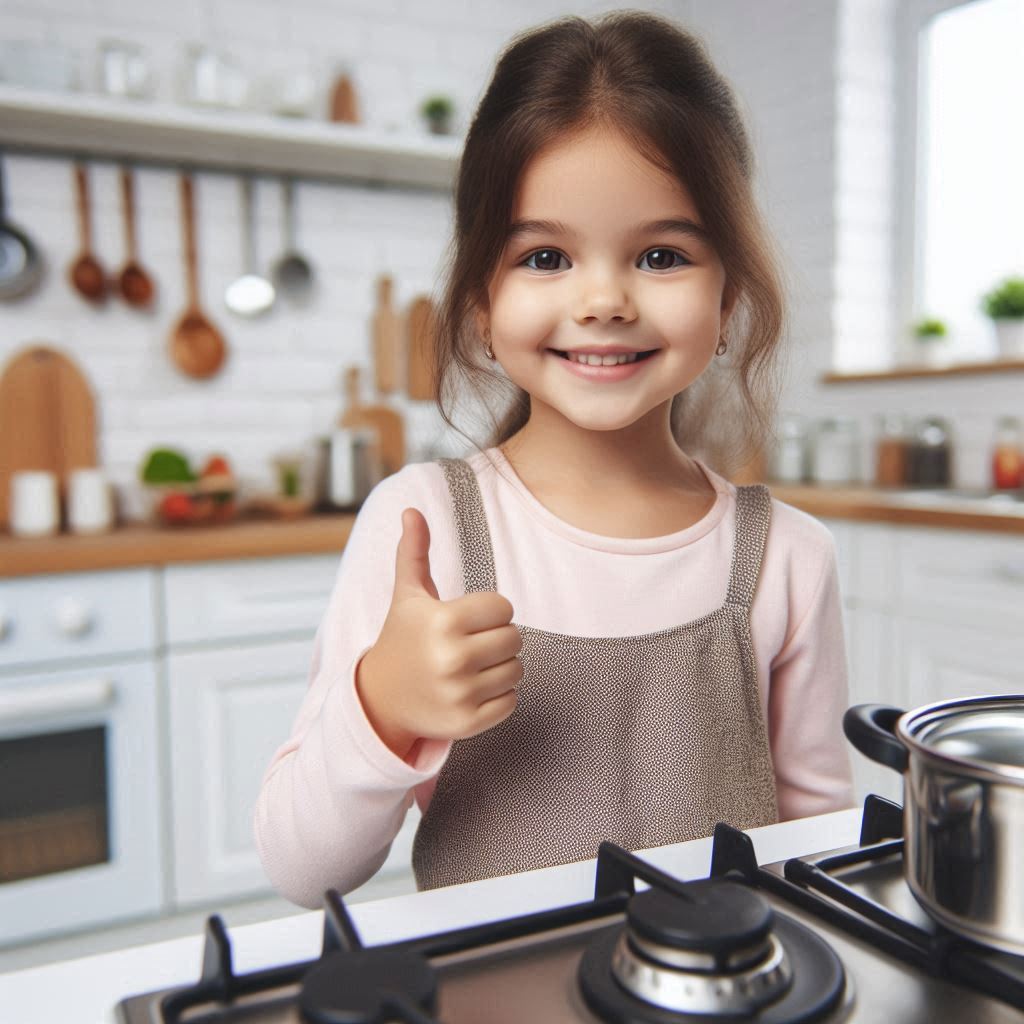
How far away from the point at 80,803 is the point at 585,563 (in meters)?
1.40

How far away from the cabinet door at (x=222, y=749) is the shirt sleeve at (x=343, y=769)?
3.80ft

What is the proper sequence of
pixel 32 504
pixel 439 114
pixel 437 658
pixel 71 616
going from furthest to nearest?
pixel 439 114, pixel 32 504, pixel 71 616, pixel 437 658

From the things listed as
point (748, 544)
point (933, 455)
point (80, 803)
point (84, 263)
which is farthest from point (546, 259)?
point (933, 455)

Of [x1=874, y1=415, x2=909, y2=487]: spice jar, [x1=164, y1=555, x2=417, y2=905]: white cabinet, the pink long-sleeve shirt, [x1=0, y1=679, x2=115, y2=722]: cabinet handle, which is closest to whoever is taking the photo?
the pink long-sleeve shirt

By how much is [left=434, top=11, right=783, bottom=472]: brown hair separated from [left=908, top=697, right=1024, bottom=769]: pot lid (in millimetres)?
392

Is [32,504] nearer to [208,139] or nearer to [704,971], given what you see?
[208,139]

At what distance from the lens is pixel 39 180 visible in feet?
7.31

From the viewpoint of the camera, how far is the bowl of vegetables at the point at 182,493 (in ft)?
6.78

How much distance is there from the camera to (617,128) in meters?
0.72

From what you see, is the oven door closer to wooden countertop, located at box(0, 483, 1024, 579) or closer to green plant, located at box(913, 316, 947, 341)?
wooden countertop, located at box(0, 483, 1024, 579)

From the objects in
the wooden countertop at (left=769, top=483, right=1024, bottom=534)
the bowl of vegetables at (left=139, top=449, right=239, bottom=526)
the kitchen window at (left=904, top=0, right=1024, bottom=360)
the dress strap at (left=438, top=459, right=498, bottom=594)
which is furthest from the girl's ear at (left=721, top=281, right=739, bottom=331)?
the kitchen window at (left=904, top=0, right=1024, bottom=360)

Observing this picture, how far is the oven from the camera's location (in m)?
1.76

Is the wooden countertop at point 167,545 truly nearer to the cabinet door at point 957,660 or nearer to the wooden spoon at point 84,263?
the wooden spoon at point 84,263

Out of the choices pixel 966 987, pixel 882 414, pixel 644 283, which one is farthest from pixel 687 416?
pixel 882 414
